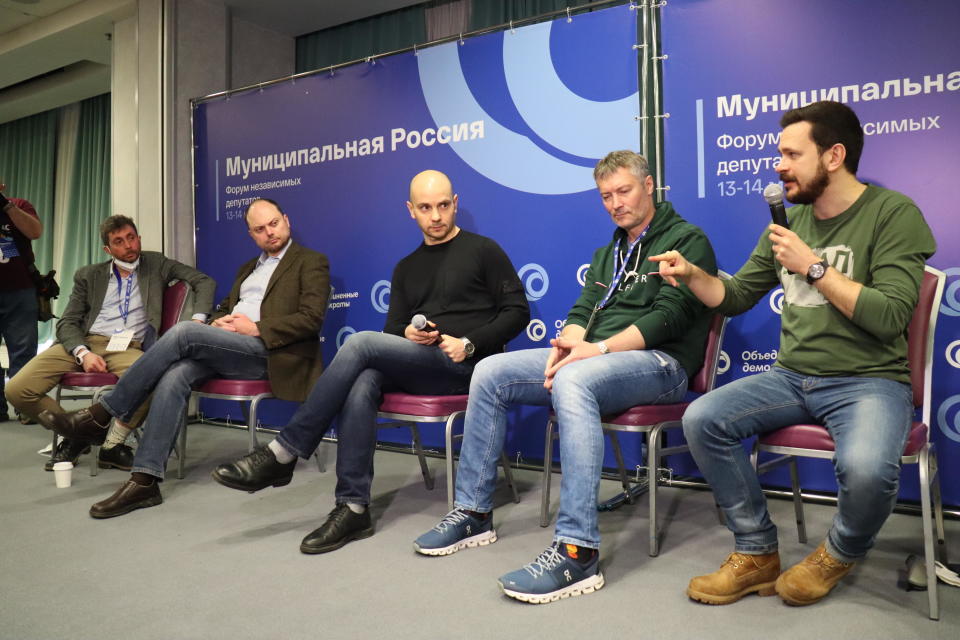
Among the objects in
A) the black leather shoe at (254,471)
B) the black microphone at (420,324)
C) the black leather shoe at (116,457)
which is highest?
the black microphone at (420,324)

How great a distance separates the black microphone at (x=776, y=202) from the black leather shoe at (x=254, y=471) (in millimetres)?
1579

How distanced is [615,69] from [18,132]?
29.1 ft

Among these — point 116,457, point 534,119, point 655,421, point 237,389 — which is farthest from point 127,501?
point 534,119

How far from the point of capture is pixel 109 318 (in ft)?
12.4

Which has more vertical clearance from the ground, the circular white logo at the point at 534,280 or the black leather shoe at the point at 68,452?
the circular white logo at the point at 534,280

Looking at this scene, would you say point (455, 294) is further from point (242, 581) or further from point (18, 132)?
point (18, 132)

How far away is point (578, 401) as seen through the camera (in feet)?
6.81

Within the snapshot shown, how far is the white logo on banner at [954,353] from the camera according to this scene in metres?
2.55

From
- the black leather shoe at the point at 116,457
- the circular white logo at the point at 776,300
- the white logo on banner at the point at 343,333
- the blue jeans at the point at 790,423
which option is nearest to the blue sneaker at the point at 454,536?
the blue jeans at the point at 790,423

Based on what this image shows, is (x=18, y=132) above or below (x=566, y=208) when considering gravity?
above

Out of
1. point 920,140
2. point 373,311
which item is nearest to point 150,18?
point 373,311

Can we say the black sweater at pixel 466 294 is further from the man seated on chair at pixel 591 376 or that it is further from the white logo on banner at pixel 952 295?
the white logo on banner at pixel 952 295

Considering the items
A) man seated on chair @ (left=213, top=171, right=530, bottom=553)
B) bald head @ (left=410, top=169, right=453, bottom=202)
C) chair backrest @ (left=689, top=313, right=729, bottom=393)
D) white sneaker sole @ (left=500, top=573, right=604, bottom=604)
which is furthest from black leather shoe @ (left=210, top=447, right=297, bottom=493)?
chair backrest @ (left=689, top=313, right=729, bottom=393)

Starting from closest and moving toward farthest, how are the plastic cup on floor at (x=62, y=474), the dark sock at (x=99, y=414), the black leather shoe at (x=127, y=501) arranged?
1. the black leather shoe at (x=127, y=501)
2. the dark sock at (x=99, y=414)
3. the plastic cup on floor at (x=62, y=474)
